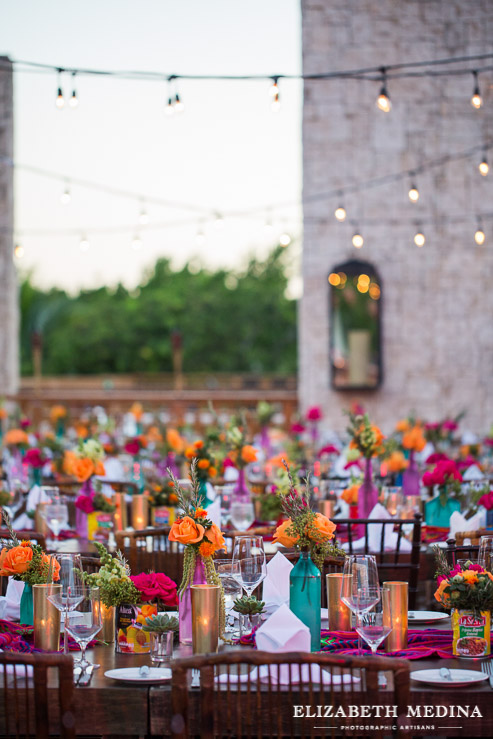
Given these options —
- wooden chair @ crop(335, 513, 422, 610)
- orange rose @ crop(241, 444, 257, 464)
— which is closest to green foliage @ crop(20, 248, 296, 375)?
orange rose @ crop(241, 444, 257, 464)

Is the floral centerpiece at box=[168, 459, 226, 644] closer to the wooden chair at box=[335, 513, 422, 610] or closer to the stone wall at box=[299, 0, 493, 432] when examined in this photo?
the wooden chair at box=[335, 513, 422, 610]

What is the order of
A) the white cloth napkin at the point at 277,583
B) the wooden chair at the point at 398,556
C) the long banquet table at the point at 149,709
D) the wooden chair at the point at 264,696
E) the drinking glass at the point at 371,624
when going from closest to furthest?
the wooden chair at the point at 264,696
the long banquet table at the point at 149,709
the drinking glass at the point at 371,624
the white cloth napkin at the point at 277,583
the wooden chair at the point at 398,556

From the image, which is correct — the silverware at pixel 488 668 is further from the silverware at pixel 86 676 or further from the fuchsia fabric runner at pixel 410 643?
the silverware at pixel 86 676

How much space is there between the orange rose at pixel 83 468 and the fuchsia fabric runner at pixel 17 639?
2160mm

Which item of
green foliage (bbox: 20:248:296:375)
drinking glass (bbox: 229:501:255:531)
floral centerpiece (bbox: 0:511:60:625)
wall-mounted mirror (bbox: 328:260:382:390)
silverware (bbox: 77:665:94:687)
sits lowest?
silverware (bbox: 77:665:94:687)

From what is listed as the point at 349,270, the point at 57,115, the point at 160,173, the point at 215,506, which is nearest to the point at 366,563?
the point at 215,506

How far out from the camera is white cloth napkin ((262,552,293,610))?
3.22 metres

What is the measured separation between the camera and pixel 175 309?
35.5 meters

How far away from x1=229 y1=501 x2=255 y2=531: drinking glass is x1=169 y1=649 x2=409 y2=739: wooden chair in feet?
7.68

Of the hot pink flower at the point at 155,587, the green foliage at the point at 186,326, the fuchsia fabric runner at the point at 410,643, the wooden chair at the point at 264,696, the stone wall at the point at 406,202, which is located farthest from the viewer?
the green foliage at the point at 186,326

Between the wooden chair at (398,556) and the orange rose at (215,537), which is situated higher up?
the orange rose at (215,537)

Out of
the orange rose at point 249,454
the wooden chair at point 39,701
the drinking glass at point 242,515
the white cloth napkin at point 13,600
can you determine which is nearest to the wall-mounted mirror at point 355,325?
the orange rose at point 249,454

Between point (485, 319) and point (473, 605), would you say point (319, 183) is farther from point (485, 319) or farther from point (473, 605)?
A: point (473, 605)

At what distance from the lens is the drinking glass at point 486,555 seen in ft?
10.0
